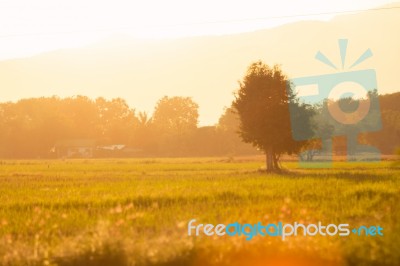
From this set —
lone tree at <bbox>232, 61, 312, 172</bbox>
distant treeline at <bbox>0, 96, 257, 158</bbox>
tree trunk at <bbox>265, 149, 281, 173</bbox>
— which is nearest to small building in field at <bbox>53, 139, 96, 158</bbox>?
distant treeline at <bbox>0, 96, 257, 158</bbox>

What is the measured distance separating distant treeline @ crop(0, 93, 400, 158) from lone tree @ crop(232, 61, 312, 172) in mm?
53467

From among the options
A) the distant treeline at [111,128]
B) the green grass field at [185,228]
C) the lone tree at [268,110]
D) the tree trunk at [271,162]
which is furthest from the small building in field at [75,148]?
the green grass field at [185,228]

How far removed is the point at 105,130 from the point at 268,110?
101824 mm

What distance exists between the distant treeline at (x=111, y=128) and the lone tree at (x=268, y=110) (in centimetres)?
5965

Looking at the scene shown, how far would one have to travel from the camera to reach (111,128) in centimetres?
14188

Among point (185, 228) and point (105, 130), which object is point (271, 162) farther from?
point (105, 130)

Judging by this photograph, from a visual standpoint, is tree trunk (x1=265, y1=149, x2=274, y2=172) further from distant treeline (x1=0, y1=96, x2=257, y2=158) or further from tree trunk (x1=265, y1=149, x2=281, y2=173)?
distant treeline (x1=0, y1=96, x2=257, y2=158)

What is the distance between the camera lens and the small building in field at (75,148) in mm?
125125

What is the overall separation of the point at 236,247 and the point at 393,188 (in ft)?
47.5

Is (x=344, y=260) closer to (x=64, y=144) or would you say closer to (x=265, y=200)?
(x=265, y=200)

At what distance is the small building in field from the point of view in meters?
125

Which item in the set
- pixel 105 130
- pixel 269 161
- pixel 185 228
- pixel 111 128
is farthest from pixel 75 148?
pixel 185 228

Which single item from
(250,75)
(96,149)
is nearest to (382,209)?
(250,75)

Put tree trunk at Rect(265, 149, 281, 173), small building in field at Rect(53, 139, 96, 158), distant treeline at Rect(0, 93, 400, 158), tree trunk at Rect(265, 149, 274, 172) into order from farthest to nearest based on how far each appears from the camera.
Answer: small building in field at Rect(53, 139, 96, 158) → distant treeline at Rect(0, 93, 400, 158) → tree trunk at Rect(265, 149, 274, 172) → tree trunk at Rect(265, 149, 281, 173)
